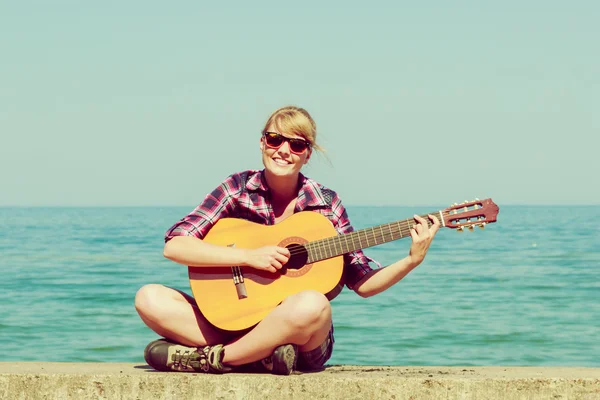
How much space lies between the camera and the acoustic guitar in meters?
3.74

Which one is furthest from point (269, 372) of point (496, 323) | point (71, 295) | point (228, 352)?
point (71, 295)

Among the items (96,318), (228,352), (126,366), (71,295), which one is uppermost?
(228,352)

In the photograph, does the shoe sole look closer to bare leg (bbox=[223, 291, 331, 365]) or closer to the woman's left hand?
bare leg (bbox=[223, 291, 331, 365])

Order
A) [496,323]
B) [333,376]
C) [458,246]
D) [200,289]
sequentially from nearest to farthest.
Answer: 1. [333,376]
2. [200,289]
3. [496,323]
4. [458,246]

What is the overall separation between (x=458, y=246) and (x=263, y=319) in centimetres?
2726

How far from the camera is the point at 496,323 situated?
39.9 ft

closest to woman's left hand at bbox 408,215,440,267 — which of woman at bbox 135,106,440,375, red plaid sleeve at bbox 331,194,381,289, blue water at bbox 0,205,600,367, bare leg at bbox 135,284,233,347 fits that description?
woman at bbox 135,106,440,375

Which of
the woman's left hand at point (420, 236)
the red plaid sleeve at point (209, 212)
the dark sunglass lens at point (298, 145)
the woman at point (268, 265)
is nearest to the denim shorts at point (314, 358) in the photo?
the woman at point (268, 265)

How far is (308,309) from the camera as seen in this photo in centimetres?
358

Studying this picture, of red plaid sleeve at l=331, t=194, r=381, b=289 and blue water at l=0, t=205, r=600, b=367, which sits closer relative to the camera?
red plaid sleeve at l=331, t=194, r=381, b=289

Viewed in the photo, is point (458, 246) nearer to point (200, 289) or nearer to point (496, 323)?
point (496, 323)

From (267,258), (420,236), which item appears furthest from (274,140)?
(420,236)

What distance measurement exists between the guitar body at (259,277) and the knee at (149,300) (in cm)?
17

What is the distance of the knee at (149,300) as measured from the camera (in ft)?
12.6
